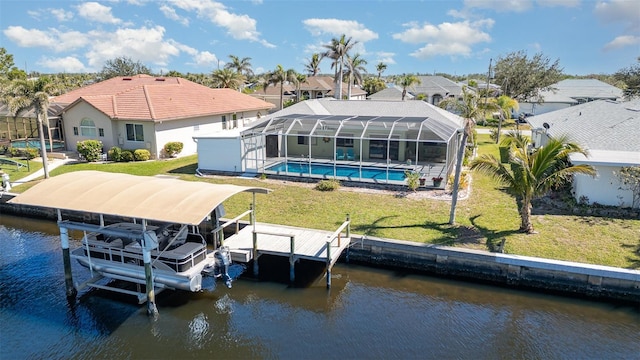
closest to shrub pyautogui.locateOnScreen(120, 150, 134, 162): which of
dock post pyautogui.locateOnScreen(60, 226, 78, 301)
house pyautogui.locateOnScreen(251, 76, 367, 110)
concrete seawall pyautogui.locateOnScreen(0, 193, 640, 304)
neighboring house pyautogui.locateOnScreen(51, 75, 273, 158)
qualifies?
neighboring house pyautogui.locateOnScreen(51, 75, 273, 158)

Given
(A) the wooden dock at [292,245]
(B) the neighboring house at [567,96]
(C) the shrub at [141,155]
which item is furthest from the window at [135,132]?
(B) the neighboring house at [567,96]

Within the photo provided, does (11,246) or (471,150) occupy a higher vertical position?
(471,150)

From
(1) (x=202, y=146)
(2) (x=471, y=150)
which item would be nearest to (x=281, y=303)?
(1) (x=202, y=146)

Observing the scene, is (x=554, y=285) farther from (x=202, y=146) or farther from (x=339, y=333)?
(x=202, y=146)

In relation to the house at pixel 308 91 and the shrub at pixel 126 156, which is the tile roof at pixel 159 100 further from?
the house at pixel 308 91

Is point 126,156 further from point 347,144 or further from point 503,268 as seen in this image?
point 503,268

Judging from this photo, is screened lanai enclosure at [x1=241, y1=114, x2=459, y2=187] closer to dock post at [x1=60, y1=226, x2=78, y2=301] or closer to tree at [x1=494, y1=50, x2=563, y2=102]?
dock post at [x1=60, y1=226, x2=78, y2=301]
